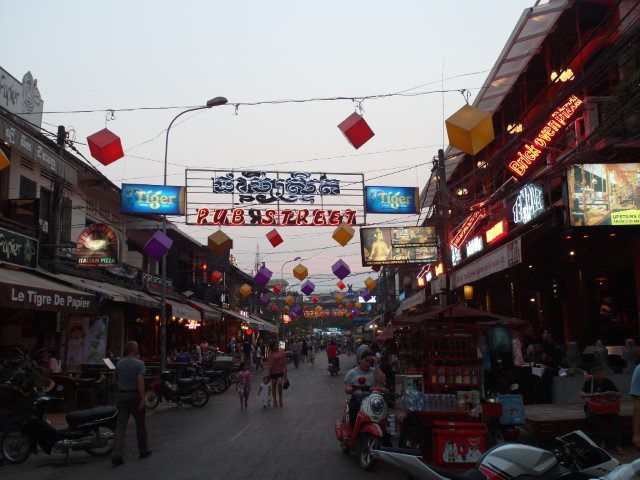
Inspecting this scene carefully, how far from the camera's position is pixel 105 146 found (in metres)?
13.3

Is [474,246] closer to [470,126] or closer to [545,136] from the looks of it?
[545,136]

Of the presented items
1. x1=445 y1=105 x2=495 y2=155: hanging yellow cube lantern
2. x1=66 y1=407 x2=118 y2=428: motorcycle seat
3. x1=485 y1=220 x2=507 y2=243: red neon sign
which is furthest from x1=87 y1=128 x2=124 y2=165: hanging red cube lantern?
x1=485 y1=220 x2=507 y2=243: red neon sign

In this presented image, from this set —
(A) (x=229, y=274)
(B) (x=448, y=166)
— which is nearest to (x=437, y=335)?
(B) (x=448, y=166)

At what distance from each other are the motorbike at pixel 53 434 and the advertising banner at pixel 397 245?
1468cm

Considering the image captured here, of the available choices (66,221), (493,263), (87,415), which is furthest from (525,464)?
(66,221)

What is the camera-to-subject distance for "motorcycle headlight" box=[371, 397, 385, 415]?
30.0ft

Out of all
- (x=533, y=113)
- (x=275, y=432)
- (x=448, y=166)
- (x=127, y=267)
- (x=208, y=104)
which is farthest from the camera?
(x=448, y=166)

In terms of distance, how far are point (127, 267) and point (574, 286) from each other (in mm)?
17703

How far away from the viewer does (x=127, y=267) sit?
26516mm

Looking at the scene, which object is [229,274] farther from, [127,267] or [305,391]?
[305,391]

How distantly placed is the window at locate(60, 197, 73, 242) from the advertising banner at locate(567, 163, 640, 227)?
15833 mm

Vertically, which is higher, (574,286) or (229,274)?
(229,274)

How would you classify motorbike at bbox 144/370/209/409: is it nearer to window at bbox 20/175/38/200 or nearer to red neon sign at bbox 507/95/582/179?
window at bbox 20/175/38/200

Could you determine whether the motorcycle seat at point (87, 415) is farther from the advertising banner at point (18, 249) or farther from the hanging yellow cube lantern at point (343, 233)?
the hanging yellow cube lantern at point (343, 233)
